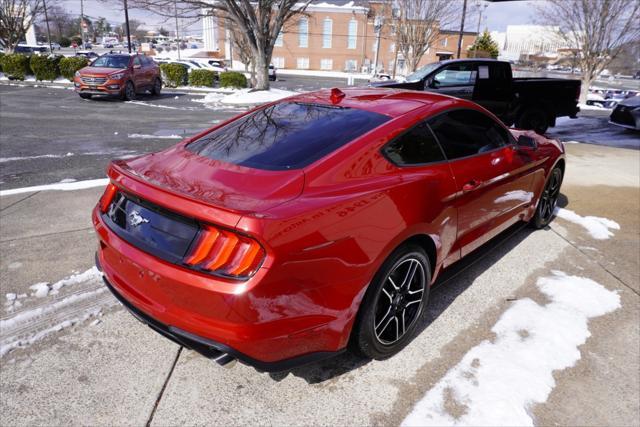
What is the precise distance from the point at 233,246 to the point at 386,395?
4.16 feet

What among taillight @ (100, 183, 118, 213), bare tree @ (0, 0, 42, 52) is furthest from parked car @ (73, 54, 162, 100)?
bare tree @ (0, 0, 42, 52)

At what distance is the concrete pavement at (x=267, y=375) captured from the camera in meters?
2.38

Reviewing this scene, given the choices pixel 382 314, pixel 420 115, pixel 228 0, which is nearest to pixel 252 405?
pixel 382 314

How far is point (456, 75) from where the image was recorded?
10.5 m

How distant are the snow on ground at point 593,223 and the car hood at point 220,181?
13.5ft

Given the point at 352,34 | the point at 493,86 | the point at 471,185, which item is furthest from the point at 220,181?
the point at 352,34

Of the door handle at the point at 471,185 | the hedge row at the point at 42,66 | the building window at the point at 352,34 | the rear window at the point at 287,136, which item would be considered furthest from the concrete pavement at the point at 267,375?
the building window at the point at 352,34

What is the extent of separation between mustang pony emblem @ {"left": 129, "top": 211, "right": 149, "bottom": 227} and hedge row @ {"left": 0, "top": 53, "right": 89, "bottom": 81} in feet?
82.4

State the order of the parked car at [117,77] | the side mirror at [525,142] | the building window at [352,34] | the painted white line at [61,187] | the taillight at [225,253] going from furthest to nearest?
the building window at [352,34] < the parked car at [117,77] < the painted white line at [61,187] < the side mirror at [525,142] < the taillight at [225,253]

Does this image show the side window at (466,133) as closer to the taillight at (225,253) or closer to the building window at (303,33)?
the taillight at (225,253)

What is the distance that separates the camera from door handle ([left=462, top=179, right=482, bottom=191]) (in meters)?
3.05

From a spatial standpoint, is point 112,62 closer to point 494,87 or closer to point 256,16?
point 256,16

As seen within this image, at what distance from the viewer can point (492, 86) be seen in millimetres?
10328

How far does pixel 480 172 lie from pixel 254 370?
206 centimetres
